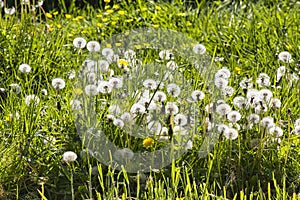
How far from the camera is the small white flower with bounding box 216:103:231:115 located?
2771mm

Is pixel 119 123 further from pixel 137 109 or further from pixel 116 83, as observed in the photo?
pixel 116 83

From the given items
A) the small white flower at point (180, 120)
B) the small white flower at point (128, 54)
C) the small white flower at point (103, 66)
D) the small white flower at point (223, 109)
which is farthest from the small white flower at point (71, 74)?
the small white flower at point (223, 109)

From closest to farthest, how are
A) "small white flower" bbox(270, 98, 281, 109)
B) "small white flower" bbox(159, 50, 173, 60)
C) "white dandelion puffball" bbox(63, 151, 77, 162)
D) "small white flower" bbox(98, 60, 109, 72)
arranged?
1. "white dandelion puffball" bbox(63, 151, 77, 162)
2. "small white flower" bbox(270, 98, 281, 109)
3. "small white flower" bbox(98, 60, 109, 72)
4. "small white flower" bbox(159, 50, 173, 60)

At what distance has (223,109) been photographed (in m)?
2.78

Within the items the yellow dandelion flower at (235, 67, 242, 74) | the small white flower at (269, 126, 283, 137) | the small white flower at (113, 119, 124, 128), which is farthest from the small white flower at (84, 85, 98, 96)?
the yellow dandelion flower at (235, 67, 242, 74)

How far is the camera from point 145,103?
8.96ft

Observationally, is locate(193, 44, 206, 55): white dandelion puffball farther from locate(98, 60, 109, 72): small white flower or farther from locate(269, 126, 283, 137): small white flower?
locate(269, 126, 283, 137): small white flower

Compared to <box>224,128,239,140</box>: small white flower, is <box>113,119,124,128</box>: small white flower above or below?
above

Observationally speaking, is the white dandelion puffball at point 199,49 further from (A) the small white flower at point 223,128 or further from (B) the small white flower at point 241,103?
(A) the small white flower at point 223,128

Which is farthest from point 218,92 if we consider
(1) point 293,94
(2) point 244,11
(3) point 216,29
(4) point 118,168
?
(2) point 244,11

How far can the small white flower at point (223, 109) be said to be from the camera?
2771 millimetres

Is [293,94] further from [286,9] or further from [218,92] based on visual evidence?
[286,9]

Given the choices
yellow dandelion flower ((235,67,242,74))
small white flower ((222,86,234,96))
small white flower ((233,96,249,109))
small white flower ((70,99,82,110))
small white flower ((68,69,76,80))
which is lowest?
small white flower ((70,99,82,110))

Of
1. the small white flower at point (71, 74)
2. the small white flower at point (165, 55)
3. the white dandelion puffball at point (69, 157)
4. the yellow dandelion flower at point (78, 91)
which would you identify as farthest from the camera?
the small white flower at point (165, 55)
